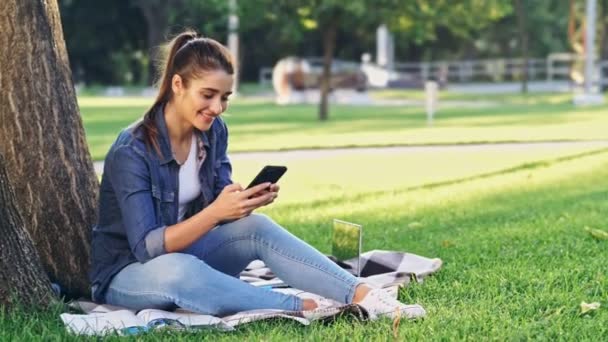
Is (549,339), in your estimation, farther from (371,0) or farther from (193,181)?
(371,0)

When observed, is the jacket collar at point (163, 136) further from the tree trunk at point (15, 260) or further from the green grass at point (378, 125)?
the green grass at point (378, 125)

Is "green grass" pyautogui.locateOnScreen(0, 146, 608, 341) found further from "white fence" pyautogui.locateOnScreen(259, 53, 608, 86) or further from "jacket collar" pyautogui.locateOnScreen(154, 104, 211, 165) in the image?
"white fence" pyautogui.locateOnScreen(259, 53, 608, 86)

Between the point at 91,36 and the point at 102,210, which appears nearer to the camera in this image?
the point at 102,210

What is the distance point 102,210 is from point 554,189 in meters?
5.79

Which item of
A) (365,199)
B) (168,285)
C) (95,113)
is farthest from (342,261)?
(95,113)

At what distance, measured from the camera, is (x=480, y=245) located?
6453 mm

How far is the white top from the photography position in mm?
4820

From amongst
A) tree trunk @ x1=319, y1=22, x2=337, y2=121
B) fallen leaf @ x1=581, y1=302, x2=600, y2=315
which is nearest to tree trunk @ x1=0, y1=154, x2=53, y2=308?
fallen leaf @ x1=581, y1=302, x2=600, y2=315

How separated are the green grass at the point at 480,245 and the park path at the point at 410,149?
1500 millimetres

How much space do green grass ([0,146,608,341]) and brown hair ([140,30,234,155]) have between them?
2.79ft

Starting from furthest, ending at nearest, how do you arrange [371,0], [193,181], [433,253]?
1. [371,0]
2. [433,253]
3. [193,181]

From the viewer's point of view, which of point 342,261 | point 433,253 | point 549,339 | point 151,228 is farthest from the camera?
point 433,253

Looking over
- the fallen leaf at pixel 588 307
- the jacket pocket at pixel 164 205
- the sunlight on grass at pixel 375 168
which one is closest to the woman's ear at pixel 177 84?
the jacket pocket at pixel 164 205

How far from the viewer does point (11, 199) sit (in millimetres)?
4574
